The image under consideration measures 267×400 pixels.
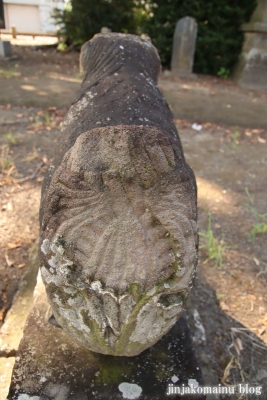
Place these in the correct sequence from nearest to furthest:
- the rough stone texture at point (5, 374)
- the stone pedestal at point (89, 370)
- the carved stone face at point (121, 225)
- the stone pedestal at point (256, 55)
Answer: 1. the carved stone face at point (121, 225)
2. the stone pedestal at point (89, 370)
3. the rough stone texture at point (5, 374)
4. the stone pedestal at point (256, 55)

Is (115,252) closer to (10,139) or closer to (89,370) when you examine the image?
(89,370)

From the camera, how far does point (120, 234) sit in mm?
1109

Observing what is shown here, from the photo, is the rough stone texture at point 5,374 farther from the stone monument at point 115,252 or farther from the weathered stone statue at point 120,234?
the weathered stone statue at point 120,234

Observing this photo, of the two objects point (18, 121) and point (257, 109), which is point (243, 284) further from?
point (257, 109)

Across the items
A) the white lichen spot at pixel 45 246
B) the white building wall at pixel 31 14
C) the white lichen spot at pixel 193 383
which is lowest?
the white lichen spot at pixel 193 383

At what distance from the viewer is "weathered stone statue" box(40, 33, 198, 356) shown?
1.09 meters

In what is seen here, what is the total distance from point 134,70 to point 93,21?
23.6 ft

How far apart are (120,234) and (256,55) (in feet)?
24.2

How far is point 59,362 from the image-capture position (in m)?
1.43

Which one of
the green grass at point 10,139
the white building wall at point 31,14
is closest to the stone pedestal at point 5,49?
the white building wall at point 31,14

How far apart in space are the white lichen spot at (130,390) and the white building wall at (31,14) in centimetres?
647

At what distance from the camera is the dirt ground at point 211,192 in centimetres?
211

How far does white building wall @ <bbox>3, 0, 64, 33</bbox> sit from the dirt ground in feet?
3.06

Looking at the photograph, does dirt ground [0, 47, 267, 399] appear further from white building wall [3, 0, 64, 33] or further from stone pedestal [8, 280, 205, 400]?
white building wall [3, 0, 64, 33]
